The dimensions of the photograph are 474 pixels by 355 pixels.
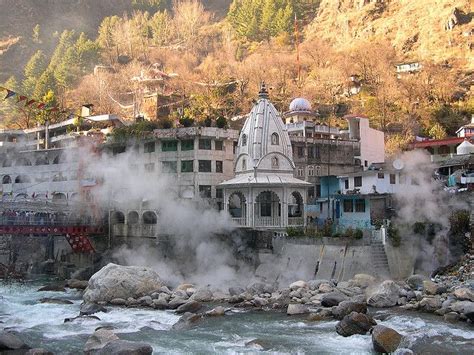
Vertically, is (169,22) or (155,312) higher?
(169,22)

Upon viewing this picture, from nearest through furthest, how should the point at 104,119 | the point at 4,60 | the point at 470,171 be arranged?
the point at 470,171 → the point at 104,119 → the point at 4,60

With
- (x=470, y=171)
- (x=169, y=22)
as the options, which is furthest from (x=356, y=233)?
(x=169, y=22)

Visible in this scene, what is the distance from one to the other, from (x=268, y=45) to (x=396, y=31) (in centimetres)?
2672

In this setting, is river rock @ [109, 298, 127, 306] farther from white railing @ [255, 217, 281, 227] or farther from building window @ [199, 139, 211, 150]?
building window @ [199, 139, 211, 150]

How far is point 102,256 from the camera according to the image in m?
49.6

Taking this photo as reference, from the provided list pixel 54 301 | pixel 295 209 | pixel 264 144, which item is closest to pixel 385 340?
pixel 54 301

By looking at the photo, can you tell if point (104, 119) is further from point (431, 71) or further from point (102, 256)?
point (431, 71)

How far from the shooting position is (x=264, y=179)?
46.7 m

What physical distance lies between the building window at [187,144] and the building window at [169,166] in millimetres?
1680

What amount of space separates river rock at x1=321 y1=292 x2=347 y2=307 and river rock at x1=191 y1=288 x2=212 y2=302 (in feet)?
25.1

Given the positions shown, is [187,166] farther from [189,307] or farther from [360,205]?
[189,307]

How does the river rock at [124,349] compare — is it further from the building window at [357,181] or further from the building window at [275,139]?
the building window at [357,181]

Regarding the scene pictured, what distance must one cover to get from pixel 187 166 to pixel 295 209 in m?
10.6

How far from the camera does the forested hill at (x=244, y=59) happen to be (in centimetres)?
8275
